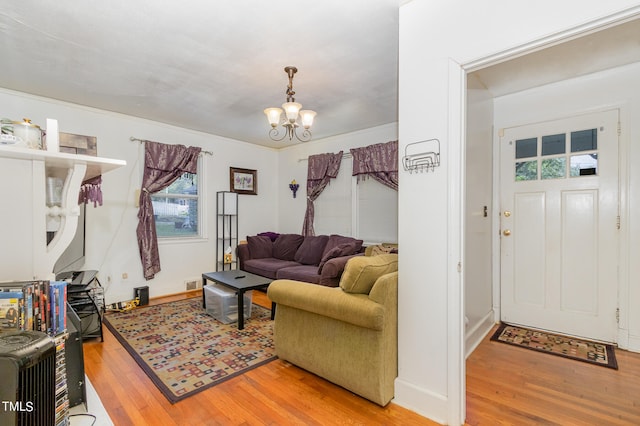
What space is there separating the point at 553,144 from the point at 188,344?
4013 mm

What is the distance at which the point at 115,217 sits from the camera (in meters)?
4.04

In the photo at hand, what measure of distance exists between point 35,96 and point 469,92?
4522mm

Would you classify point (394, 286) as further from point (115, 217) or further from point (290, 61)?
point (115, 217)

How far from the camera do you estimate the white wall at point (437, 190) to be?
5.51 ft

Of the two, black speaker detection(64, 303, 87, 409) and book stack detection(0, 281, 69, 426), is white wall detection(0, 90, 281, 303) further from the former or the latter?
book stack detection(0, 281, 69, 426)

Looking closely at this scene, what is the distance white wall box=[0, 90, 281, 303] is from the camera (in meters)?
3.64

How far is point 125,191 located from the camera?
412 cm

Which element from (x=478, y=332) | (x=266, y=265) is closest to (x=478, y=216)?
(x=478, y=332)

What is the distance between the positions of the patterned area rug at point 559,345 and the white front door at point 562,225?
116mm

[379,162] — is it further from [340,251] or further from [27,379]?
[27,379]

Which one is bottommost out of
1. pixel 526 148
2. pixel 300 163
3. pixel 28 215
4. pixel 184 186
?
pixel 28 215

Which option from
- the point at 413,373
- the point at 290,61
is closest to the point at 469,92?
the point at 290,61

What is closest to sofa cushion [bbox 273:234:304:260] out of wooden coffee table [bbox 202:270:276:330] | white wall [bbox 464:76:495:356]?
wooden coffee table [bbox 202:270:276:330]

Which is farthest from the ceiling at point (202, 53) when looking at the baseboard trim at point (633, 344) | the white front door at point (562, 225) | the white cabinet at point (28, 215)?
the baseboard trim at point (633, 344)
